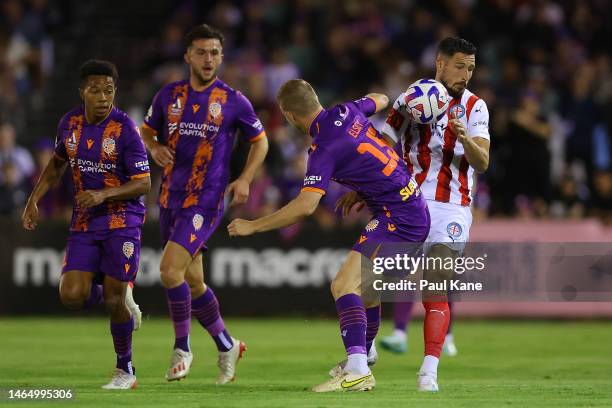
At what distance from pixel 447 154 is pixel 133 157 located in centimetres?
246

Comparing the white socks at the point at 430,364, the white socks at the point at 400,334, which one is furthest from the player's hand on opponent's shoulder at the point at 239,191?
the white socks at the point at 400,334

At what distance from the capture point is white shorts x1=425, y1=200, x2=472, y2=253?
9.73 metres

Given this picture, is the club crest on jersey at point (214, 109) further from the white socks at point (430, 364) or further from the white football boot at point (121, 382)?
the white socks at point (430, 364)

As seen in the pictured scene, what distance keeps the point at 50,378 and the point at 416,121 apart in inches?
149

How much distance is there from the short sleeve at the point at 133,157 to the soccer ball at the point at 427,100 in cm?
213

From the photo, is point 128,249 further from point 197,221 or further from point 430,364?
point 430,364

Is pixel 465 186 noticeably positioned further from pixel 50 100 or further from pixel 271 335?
pixel 50 100

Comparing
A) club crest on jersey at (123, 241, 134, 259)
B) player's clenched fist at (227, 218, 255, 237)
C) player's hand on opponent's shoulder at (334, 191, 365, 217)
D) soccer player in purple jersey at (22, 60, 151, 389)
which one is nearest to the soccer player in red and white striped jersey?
player's hand on opponent's shoulder at (334, 191, 365, 217)

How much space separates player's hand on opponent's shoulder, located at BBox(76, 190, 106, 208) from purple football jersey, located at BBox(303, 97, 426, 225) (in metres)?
1.67

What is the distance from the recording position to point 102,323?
17.5 meters

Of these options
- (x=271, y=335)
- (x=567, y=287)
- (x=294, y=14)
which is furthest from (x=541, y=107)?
(x=271, y=335)

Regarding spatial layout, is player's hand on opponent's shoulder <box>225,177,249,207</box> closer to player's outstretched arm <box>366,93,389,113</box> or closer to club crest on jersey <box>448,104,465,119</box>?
player's outstretched arm <box>366,93,389,113</box>

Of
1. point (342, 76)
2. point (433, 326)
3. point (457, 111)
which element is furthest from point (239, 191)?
point (342, 76)

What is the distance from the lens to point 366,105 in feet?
32.0
